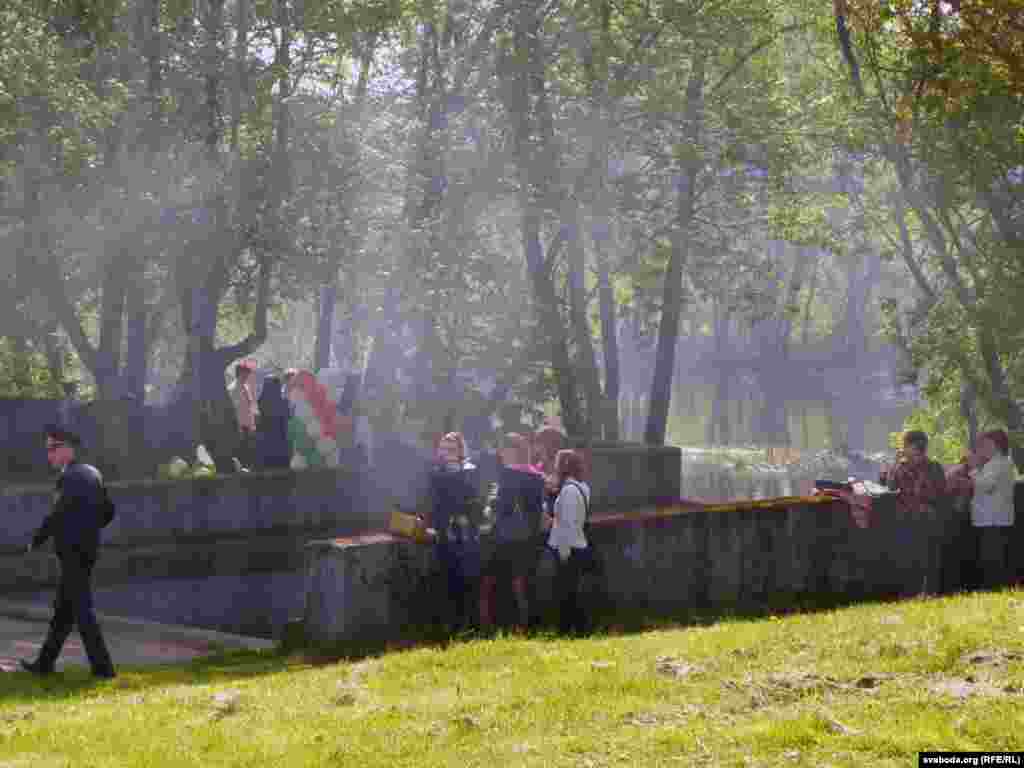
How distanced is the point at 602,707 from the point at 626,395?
280 ft

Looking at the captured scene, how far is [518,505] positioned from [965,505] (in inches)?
180

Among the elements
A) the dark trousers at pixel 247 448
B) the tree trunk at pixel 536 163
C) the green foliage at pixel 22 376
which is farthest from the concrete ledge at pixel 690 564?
the green foliage at pixel 22 376

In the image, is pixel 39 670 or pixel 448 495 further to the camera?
pixel 448 495

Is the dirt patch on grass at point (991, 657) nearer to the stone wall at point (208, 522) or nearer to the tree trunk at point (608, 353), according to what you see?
the stone wall at point (208, 522)

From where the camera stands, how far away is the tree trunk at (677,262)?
29359 millimetres

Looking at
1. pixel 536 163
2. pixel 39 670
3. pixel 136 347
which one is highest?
pixel 536 163

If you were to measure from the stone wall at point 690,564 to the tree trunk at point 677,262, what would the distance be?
12.6 m

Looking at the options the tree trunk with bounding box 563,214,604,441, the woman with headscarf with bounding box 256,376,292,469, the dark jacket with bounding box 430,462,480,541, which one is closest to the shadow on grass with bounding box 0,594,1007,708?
the dark jacket with bounding box 430,462,480,541

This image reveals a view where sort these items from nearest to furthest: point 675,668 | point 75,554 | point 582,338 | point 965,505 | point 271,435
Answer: point 675,668 → point 75,554 → point 965,505 → point 271,435 → point 582,338

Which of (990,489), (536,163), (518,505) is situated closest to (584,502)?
(518,505)

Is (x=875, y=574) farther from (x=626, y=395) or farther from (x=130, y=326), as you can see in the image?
(x=626, y=395)

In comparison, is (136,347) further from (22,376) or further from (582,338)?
(582,338)

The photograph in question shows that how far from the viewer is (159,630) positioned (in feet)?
49.9

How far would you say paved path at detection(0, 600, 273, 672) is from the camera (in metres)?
13.4
